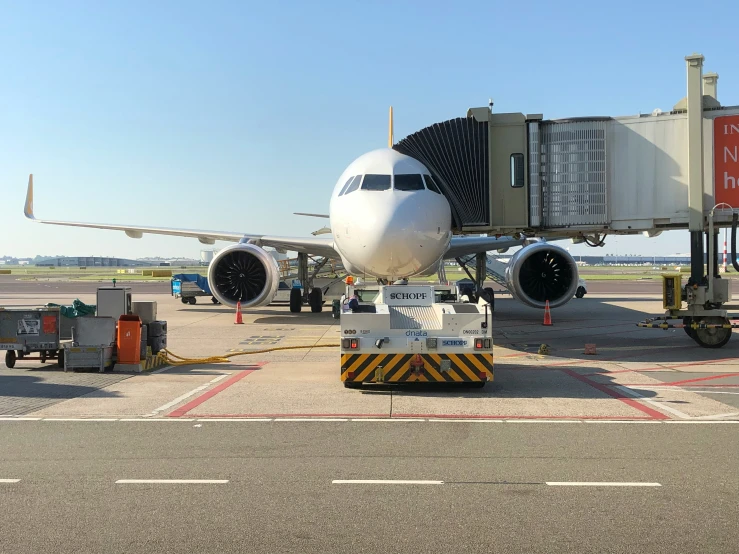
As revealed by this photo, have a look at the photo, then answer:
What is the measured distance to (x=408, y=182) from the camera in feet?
47.9

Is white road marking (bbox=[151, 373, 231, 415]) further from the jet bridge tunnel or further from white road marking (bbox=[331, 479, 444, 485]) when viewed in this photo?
the jet bridge tunnel

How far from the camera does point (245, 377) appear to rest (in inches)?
460

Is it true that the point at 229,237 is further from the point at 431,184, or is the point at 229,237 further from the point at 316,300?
the point at 431,184

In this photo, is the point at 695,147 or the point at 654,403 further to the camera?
the point at 695,147

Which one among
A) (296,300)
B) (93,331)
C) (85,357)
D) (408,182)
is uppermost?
(408,182)

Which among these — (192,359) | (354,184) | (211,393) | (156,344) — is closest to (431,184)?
(354,184)

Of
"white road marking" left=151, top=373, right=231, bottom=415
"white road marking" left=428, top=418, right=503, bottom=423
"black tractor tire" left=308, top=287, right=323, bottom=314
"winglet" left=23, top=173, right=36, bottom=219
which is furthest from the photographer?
"black tractor tire" left=308, top=287, right=323, bottom=314

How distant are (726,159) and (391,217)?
24.3ft

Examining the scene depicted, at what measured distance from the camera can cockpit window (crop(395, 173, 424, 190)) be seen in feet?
47.5

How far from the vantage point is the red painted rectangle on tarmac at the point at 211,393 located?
8.78m

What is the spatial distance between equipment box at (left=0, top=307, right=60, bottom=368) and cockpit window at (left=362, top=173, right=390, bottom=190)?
20.5 feet

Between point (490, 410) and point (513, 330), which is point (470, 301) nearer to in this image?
point (490, 410)

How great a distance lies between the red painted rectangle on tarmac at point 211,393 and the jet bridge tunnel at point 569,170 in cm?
623

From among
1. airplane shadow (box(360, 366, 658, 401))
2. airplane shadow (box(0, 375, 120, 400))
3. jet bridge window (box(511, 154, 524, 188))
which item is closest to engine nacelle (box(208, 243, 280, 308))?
jet bridge window (box(511, 154, 524, 188))
